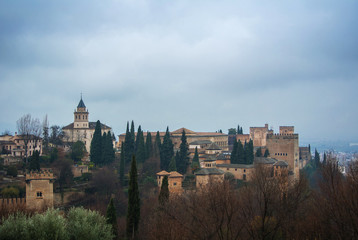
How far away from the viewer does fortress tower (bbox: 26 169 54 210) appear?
25.1 metres

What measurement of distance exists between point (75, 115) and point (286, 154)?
31.6m

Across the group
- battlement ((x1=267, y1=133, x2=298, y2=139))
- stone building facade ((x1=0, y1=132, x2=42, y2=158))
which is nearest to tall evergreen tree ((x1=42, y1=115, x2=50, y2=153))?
stone building facade ((x1=0, y1=132, x2=42, y2=158))

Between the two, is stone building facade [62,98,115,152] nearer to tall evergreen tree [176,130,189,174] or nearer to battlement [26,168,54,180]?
tall evergreen tree [176,130,189,174]

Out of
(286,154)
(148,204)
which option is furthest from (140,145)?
(286,154)

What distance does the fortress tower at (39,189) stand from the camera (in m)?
25.1

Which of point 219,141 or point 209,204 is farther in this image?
point 219,141

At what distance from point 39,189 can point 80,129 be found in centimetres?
2784

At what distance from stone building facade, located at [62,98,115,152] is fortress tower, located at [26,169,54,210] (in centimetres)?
2589

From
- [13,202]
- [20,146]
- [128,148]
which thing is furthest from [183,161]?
[13,202]

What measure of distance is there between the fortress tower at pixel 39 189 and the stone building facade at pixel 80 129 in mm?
25894

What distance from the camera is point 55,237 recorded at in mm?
12086

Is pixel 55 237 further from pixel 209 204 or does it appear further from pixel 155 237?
pixel 209 204

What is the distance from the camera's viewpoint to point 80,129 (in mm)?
52656

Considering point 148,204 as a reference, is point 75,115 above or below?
above
